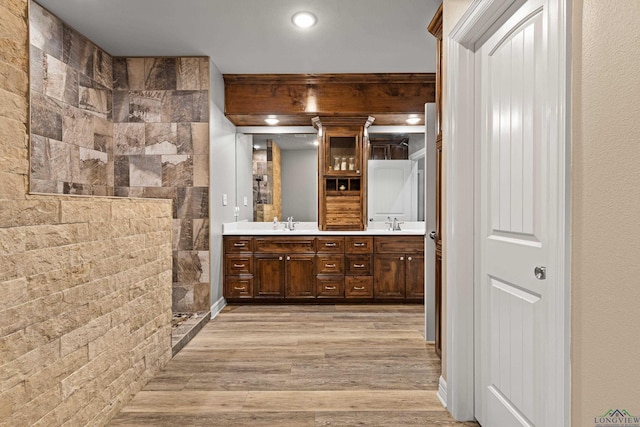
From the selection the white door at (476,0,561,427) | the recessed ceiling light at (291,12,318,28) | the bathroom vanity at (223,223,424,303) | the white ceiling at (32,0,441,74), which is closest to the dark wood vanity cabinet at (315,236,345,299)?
the bathroom vanity at (223,223,424,303)

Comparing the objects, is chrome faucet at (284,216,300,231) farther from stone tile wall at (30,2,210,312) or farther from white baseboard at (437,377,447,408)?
white baseboard at (437,377,447,408)

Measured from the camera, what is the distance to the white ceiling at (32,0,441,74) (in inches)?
114

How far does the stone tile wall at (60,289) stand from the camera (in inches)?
55.4

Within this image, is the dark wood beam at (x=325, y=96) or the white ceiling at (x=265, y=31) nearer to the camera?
the white ceiling at (x=265, y=31)

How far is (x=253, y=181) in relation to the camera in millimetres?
4945

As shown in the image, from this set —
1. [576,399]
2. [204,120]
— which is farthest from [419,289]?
[576,399]

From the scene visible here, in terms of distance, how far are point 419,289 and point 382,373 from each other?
194cm

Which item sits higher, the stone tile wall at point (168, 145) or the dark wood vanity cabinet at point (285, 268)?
the stone tile wall at point (168, 145)

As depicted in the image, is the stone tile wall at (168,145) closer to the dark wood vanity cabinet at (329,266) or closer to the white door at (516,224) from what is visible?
the dark wood vanity cabinet at (329,266)

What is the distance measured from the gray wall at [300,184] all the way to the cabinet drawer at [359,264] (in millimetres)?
772

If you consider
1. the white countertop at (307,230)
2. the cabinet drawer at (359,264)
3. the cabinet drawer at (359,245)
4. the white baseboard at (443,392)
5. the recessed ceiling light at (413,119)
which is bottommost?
the white baseboard at (443,392)

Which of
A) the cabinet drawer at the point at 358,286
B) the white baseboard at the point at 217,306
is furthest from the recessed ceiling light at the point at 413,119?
the white baseboard at the point at 217,306

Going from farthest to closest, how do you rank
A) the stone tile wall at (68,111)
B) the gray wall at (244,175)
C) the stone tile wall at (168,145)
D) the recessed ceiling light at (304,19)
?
the gray wall at (244,175)
the stone tile wall at (168,145)
the recessed ceiling light at (304,19)
the stone tile wall at (68,111)

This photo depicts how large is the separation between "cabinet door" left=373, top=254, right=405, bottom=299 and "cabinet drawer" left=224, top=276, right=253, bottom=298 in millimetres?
1410
